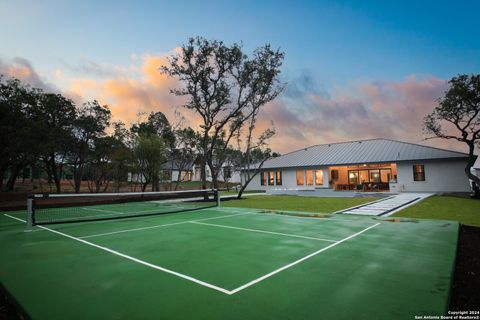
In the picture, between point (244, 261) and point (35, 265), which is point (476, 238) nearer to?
point (244, 261)

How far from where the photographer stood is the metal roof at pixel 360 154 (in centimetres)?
2362

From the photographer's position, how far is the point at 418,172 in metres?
23.5

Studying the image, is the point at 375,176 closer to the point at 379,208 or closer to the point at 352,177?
the point at 352,177

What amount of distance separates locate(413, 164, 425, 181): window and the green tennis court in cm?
1955

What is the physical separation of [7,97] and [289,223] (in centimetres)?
2480

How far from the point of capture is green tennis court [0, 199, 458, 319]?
2.79 m

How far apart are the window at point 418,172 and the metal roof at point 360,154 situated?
1.02 m

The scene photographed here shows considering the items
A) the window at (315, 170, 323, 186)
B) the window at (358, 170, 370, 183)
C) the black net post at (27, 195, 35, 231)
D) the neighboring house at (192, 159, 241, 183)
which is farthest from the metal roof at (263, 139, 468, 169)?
the black net post at (27, 195, 35, 231)

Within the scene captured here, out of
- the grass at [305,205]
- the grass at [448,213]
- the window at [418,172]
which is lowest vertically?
the grass at [305,205]

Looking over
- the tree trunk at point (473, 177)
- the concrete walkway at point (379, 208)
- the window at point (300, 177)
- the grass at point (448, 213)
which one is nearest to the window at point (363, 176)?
the window at point (300, 177)

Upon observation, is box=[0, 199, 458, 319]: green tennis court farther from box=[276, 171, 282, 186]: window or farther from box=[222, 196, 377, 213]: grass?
box=[276, 171, 282, 186]: window

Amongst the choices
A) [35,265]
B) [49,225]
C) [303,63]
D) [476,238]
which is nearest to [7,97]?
[49,225]

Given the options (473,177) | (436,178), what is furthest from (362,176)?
(473,177)

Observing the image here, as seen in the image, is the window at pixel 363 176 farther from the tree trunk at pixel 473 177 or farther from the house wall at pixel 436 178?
the tree trunk at pixel 473 177
